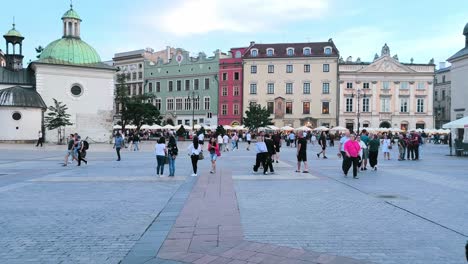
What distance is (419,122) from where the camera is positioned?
234 feet

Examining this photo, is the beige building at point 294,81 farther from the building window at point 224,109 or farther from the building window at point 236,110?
the building window at point 224,109

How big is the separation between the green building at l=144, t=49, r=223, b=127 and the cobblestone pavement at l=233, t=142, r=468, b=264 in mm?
63271

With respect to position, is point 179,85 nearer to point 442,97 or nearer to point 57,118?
point 57,118

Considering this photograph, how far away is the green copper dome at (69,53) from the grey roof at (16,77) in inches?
120

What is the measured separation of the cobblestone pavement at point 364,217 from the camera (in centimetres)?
621

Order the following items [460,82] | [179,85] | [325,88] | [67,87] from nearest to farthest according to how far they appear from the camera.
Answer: [460,82] < [67,87] < [325,88] < [179,85]

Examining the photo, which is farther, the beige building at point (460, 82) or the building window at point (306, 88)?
the building window at point (306, 88)

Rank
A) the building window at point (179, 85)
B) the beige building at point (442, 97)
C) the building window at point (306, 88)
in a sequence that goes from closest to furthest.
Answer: the building window at point (306, 88), the building window at point (179, 85), the beige building at point (442, 97)

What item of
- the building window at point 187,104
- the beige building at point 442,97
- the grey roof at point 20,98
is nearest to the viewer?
the grey roof at point 20,98

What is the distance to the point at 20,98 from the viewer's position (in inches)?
1810

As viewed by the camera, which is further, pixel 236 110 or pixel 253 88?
pixel 236 110

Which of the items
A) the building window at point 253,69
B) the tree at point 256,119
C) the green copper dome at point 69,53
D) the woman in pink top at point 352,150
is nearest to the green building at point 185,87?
the building window at point 253,69

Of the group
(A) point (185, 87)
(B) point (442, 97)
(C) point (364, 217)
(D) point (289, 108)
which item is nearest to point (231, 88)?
(A) point (185, 87)

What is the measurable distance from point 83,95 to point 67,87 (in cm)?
198
